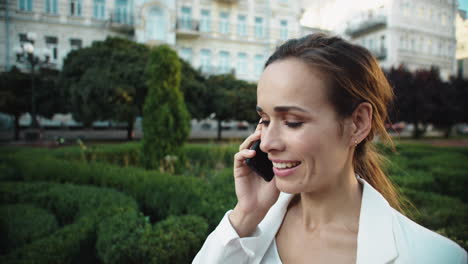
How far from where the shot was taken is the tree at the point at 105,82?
1287cm

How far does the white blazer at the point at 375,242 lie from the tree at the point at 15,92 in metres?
16.5

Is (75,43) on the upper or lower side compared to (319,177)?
upper

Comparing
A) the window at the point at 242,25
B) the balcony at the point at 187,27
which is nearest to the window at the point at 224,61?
the window at the point at 242,25

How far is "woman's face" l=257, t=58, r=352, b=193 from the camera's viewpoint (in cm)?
96

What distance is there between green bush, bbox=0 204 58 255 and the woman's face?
2290 millimetres

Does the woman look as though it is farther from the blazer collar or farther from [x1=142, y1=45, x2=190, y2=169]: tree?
[x1=142, y1=45, x2=190, y2=169]: tree

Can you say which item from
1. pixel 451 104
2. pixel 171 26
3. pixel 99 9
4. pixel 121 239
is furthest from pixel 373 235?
pixel 171 26

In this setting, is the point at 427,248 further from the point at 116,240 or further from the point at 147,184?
the point at 147,184

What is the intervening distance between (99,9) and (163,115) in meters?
14.7

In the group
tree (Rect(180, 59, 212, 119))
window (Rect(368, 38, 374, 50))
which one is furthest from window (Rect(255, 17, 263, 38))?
window (Rect(368, 38, 374, 50))

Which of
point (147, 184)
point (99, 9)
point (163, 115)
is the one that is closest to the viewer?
point (147, 184)

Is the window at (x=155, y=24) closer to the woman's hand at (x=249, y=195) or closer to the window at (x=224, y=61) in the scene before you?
the window at (x=224, y=61)

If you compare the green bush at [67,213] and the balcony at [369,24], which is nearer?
the green bush at [67,213]

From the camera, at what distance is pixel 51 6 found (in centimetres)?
1237
